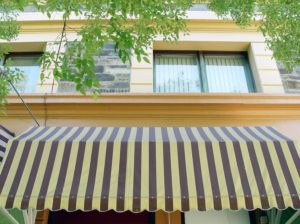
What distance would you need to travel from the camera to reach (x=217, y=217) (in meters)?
6.05

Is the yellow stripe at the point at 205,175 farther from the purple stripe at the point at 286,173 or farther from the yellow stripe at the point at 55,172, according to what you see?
the yellow stripe at the point at 55,172

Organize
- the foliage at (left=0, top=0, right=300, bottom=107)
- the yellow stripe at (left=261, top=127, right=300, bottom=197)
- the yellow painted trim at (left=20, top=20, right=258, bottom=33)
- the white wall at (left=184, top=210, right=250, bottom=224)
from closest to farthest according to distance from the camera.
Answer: the yellow stripe at (left=261, top=127, right=300, bottom=197) → the foliage at (left=0, top=0, right=300, bottom=107) → the white wall at (left=184, top=210, right=250, bottom=224) → the yellow painted trim at (left=20, top=20, right=258, bottom=33)

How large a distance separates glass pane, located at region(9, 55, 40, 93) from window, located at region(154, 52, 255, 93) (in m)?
2.99

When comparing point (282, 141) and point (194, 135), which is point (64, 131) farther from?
point (282, 141)

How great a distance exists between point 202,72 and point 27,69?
14.5 feet

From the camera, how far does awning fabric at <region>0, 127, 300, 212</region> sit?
13.4 ft

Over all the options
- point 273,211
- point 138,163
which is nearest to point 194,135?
point 138,163

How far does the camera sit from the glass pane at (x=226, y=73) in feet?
25.0

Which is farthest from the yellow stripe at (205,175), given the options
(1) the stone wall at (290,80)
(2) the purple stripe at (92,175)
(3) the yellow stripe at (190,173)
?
(1) the stone wall at (290,80)

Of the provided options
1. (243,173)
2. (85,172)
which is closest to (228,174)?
(243,173)

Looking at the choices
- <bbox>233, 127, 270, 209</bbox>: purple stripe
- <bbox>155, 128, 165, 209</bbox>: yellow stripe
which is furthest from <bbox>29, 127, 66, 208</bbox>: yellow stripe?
<bbox>233, 127, 270, 209</bbox>: purple stripe

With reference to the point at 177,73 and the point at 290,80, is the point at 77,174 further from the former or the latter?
the point at 290,80

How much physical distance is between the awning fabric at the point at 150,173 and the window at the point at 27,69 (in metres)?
2.87

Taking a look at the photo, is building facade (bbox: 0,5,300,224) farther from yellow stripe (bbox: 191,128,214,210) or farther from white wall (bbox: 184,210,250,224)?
yellow stripe (bbox: 191,128,214,210)
